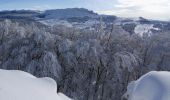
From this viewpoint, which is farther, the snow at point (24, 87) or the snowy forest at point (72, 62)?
the snowy forest at point (72, 62)

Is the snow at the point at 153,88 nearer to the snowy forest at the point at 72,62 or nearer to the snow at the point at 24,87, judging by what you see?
the snow at the point at 24,87

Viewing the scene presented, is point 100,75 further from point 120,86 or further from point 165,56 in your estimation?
point 165,56

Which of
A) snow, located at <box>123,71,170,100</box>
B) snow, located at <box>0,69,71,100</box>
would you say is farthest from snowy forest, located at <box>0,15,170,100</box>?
snow, located at <box>0,69,71,100</box>

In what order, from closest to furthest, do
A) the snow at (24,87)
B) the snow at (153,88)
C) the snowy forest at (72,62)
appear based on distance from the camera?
1. the snow at (24,87)
2. the snow at (153,88)
3. the snowy forest at (72,62)

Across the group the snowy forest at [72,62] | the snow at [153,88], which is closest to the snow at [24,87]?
the snow at [153,88]

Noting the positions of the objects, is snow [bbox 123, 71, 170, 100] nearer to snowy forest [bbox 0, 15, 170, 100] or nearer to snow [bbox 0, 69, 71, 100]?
snow [bbox 0, 69, 71, 100]

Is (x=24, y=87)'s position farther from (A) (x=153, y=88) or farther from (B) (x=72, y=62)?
(B) (x=72, y=62)

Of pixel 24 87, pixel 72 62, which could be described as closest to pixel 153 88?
pixel 24 87
